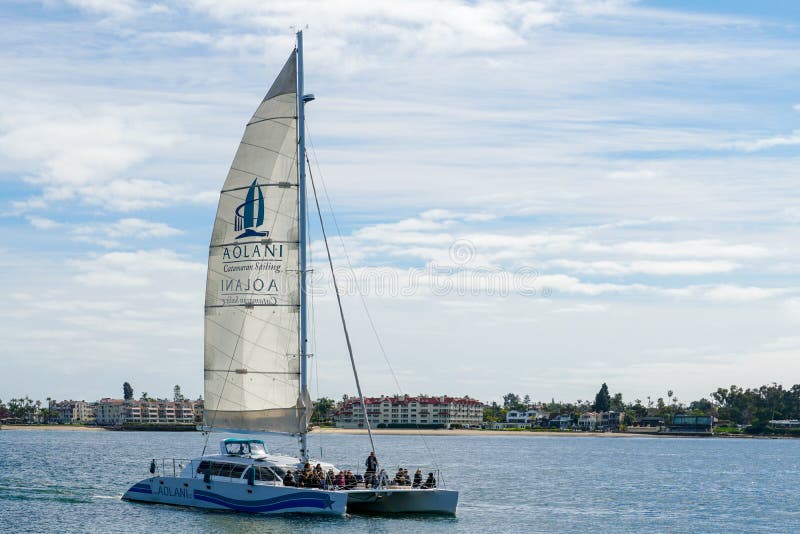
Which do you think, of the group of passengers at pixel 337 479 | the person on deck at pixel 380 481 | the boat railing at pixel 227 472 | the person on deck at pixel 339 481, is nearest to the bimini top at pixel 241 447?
the boat railing at pixel 227 472

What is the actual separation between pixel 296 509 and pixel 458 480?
3552 cm

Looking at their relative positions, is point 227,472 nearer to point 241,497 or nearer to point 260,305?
point 241,497

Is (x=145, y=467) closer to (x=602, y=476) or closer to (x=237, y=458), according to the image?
(x=602, y=476)

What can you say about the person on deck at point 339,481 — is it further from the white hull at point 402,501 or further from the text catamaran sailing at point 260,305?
the text catamaran sailing at point 260,305

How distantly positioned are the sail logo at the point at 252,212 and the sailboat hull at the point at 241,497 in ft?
36.0

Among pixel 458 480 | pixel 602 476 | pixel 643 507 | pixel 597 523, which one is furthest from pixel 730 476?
pixel 597 523

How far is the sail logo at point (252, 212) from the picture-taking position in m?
45.5

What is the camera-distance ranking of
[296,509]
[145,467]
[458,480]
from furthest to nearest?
1. [145,467]
2. [458,480]
3. [296,509]

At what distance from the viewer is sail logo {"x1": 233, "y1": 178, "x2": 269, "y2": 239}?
45469 mm

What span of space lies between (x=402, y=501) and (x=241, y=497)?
6736 mm

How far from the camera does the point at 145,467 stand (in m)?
87.1

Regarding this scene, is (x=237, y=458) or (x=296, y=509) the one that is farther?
(x=237, y=458)

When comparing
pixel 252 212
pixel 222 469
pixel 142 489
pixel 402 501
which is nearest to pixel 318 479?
pixel 402 501

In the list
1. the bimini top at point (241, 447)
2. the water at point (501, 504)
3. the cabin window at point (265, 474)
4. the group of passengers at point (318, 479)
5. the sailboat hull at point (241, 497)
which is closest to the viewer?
the sailboat hull at point (241, 497)
